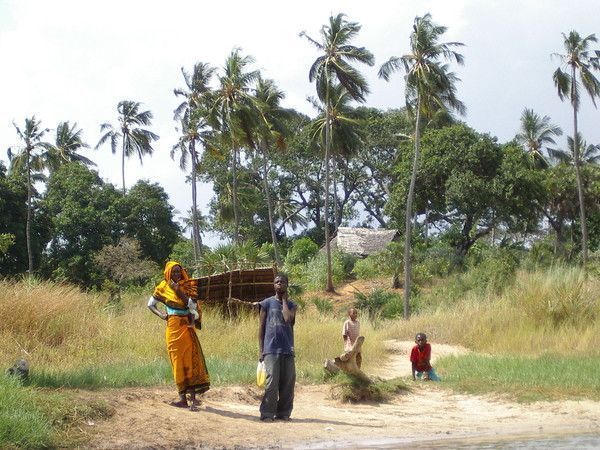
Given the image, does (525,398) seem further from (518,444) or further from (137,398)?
(137,398)

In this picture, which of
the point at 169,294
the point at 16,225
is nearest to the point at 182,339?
the point at 169,294

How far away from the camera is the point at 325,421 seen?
10555mm

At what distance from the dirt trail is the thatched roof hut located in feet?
113

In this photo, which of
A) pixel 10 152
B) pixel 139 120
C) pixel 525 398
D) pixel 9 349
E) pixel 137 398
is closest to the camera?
pixel 137 398

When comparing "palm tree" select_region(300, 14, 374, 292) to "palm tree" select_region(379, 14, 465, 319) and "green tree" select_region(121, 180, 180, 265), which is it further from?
"green tree" select_region(121, 180, 180, 265)

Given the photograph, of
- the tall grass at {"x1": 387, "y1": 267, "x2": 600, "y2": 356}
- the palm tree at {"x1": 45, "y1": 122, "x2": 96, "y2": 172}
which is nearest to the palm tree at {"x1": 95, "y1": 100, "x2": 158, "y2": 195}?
the palm tree at {"x1": 45, "y1": 122, "x2": 96, "y2": 172}

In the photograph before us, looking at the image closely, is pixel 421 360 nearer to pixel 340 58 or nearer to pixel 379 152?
pixel 340 58

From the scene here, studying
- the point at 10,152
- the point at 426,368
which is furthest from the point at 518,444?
the point at 10,152

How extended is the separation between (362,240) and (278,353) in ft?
128

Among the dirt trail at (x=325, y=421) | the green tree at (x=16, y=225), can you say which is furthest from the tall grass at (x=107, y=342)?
the green tree at (x=16, y=225)

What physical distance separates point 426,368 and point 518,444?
5.28m

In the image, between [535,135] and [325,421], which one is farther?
[535,135]

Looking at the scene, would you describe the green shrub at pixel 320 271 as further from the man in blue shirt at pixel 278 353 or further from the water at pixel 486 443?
the water at pixel 486 443

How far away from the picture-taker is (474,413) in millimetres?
11742
